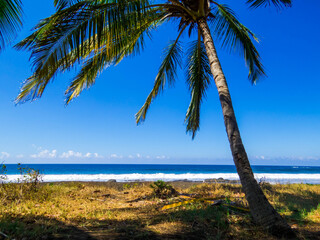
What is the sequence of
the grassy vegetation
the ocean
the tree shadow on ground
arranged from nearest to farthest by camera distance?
1. the tree shadow on ground
2. the grassy vegetation
3. the ocean

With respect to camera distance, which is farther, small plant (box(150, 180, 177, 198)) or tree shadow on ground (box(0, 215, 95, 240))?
small plant (box(150, 180, 177, 198))

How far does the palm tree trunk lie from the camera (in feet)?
10.1

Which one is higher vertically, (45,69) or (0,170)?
(45,69)

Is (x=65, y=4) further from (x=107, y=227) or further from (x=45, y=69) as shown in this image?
(x=107, y=227)

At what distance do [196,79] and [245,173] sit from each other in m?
4.39

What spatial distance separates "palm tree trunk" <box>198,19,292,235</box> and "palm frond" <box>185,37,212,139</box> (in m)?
2.54

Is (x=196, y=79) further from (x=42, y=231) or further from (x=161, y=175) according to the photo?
(x=161, y=175)

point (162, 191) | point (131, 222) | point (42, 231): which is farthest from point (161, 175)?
point (42, 231)

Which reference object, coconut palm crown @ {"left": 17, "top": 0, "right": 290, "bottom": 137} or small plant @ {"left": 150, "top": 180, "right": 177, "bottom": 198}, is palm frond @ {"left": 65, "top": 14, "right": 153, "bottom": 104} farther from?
small plant @ {"left": 150, "top": 180, "right": 177, "bottom": 198}

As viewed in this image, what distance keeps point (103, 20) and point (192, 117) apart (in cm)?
465

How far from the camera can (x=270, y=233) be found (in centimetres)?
297

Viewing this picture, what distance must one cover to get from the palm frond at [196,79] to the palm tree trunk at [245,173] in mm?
2538

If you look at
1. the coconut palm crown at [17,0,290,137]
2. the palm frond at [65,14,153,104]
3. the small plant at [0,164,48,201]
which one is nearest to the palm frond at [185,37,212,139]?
the coconut palm crown at [17,0,290,137]

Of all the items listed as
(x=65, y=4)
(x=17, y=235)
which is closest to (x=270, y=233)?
(x=17, y=235)
